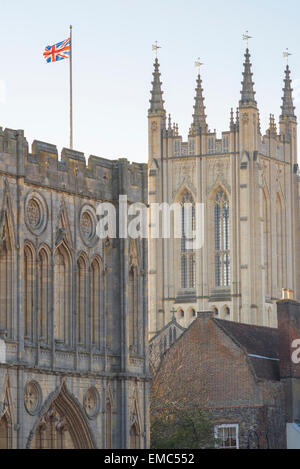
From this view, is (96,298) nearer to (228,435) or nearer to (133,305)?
(133,305)

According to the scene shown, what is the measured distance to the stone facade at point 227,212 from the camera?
420ft

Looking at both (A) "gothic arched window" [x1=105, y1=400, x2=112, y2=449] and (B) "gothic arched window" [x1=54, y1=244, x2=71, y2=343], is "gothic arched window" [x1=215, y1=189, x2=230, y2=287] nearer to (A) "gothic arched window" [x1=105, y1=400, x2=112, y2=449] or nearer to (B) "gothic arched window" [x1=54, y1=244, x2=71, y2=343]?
(A) "gothic arched window" [x1=105, y1=400, x2=112, y2=449]

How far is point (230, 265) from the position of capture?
128750 mm

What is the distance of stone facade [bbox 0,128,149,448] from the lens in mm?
53969

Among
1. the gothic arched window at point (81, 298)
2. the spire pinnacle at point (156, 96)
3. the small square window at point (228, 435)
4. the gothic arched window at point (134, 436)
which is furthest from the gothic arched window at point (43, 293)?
the spire pinnacle at point (156, 96)

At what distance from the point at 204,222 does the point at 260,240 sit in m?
4.95

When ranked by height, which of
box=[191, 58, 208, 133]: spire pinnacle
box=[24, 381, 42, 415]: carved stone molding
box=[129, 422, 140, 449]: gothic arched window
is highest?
box=[191, 58, 208, 133]: spire pinnacle

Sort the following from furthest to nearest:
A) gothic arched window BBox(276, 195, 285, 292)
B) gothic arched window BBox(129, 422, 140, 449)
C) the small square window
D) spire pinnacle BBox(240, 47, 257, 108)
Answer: gothic arched window BBox(276, 195, 285, 292)
spire pinnacle BBox(240, 47, 257, 108)
the small square window
gothic arched window BBox(129, 422, 140, 449)

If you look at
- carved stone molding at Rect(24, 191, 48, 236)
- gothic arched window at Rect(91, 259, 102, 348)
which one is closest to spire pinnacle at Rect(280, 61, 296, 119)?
gothic arched window at Rect(91, 259, 102, 348)

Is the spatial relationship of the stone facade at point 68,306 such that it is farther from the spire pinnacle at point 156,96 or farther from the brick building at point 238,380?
the spire pinnacle at point 156,96

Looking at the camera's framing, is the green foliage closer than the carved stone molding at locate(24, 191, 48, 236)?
No

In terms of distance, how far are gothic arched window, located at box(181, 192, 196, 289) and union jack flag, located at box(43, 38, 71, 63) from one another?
66.0 meters

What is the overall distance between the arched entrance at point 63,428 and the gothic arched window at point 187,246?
7441 cm
